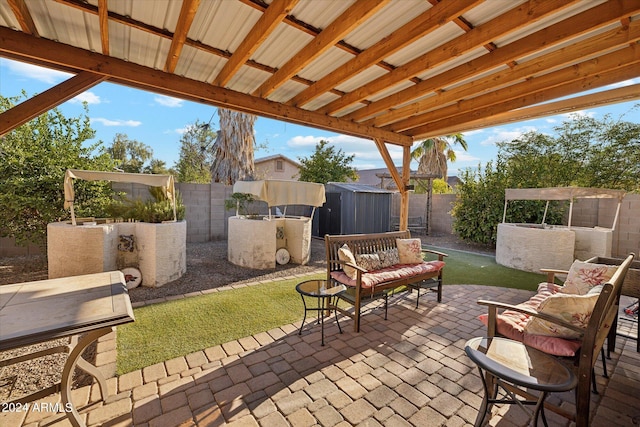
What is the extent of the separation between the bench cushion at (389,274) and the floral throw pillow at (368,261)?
74mm

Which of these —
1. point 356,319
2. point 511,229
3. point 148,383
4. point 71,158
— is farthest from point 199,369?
point 511,229

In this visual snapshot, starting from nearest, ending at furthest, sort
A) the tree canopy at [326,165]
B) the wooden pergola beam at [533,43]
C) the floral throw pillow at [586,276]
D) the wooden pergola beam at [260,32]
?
the wooden pergola beam at [260,32], the wooden pergola beam at [533,43], the floral throw pillow at [586,276], the tree canopy at [326,165]

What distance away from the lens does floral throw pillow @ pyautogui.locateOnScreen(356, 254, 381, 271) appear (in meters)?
3.75

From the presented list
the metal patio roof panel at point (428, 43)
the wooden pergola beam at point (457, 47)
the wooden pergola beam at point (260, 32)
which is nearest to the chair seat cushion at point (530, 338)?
the wooden pergola beam at point (457, 47)

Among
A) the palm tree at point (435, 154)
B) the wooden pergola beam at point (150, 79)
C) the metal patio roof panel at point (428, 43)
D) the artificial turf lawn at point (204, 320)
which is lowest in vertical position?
the artificial turf lawn at point (204, 320)

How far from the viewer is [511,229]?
6.44 metres

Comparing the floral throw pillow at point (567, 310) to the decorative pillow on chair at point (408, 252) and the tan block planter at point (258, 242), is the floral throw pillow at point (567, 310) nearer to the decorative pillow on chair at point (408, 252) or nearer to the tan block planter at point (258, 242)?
the decorative pillow on chair at point (408, 252)

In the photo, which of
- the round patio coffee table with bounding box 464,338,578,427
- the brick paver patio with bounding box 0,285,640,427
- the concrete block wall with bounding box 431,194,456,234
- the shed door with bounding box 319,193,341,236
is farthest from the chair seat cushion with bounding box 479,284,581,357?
the concrete block wall with bounding box 431,194,456,234

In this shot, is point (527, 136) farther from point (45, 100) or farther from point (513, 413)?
point (45, 100)

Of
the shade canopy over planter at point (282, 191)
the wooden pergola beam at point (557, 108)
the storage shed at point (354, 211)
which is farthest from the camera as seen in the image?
the storage shed at point (354, 211)

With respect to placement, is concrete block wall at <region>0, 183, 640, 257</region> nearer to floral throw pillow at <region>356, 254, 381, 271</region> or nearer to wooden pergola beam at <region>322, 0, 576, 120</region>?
wooden pergola beam at <region>322, 0, 576, 120</region>

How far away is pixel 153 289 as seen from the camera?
4.55m

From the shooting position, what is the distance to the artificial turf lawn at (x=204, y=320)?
273cm

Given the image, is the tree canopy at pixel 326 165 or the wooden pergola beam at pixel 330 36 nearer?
the wooden pergola beam at pixel 330 36
